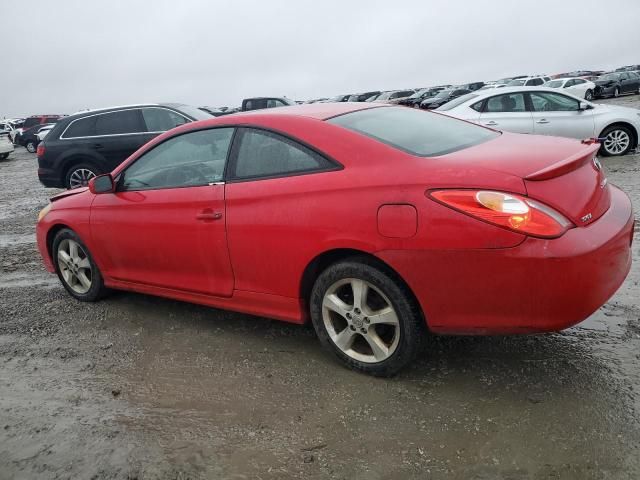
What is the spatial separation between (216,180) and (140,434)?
1.55 meters

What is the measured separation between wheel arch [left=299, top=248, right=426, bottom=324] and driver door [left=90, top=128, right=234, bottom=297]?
1.81 feet

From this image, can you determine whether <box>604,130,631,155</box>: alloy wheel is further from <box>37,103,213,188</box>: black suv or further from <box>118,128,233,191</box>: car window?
<box>118,128,233,191</box>: car window

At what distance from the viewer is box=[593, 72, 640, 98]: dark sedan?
30.2m

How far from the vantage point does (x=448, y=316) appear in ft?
8.75

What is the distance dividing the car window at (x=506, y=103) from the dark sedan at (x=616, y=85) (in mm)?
23895

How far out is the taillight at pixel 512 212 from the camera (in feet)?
7.96

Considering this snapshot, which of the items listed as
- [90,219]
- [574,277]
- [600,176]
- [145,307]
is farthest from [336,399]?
[90,219]

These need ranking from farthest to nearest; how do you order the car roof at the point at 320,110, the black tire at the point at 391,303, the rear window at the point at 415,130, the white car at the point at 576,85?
the white car at the point at 576,85
the car roof at the point at 320,110
the rear window at the point at 415,130
the black tire at the point at 391,303

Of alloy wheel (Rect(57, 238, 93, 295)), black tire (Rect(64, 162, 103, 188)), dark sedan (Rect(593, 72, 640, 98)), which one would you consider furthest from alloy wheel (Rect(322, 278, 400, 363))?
dark sedan (Rect(593, 72, 640, 98))

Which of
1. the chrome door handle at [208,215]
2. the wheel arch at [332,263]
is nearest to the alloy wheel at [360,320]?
the wheel arch at [332,263]

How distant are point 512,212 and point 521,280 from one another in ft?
1.00

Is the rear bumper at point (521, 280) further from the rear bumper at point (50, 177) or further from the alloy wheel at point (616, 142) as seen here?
the rear bumper at point (50, 177)

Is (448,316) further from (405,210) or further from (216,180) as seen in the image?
(216,180)

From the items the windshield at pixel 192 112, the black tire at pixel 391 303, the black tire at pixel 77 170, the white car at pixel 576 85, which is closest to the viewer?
the black tire at pixel 391 303
